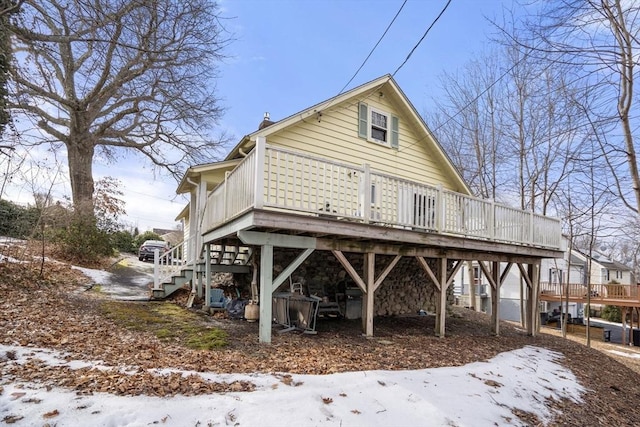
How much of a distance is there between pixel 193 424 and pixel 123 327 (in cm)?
408

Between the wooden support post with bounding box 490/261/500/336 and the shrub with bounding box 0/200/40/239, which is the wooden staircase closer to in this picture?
the shrub with bounding box 0/200/40/239

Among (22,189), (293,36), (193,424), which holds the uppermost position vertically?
(293,36)

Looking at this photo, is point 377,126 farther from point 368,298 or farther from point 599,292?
point 599,292

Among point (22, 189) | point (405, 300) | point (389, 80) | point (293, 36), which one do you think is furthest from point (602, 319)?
point (22, 189)

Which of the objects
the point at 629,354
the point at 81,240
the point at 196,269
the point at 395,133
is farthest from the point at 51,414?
the point at 629,354

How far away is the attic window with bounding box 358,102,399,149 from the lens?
10289 mm

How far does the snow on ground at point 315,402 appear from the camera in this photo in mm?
3070

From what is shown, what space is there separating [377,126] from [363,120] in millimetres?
561

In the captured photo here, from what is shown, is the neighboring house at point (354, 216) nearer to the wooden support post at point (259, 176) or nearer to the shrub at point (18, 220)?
the wooden support post at point (259, 176)

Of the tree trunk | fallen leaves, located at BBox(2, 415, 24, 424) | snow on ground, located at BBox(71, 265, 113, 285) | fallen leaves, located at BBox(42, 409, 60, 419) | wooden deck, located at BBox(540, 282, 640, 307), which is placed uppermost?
the tree trunk

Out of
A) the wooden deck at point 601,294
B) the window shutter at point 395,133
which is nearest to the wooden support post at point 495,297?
the window shutter at point 395,133

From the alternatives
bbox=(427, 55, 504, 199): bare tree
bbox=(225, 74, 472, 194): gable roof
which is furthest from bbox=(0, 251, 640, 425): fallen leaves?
bbox=(427, 55, 504, 199): bare tree

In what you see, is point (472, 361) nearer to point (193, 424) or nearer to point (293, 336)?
point (293, 336)

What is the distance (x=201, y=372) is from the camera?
4.16m
